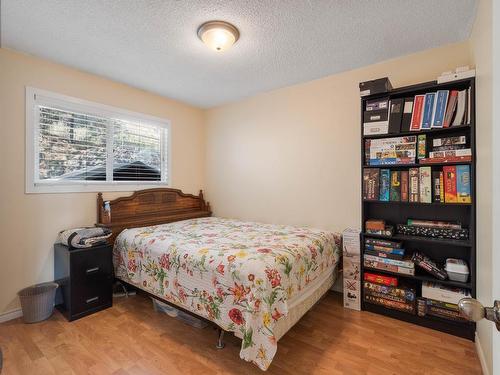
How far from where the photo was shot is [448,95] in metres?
1.96

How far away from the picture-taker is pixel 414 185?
2088mm

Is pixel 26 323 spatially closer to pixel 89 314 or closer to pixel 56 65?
pixel 89 314

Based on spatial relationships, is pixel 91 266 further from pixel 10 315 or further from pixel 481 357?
pixel 481 357

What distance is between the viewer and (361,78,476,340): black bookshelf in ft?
6.02

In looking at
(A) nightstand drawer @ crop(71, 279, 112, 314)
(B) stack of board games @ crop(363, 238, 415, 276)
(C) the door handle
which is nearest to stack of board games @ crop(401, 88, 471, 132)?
(B) stack of board games @ crop(363, 238, 415, 276)

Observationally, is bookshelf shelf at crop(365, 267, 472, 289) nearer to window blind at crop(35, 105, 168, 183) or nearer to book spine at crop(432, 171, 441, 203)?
book spine at crop(432, 171, 441, 203)

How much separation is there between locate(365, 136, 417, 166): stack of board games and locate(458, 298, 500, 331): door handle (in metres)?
1.78

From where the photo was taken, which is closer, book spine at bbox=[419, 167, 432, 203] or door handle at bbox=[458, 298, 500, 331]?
door handle at bbox=[458, 298, 500, 331]

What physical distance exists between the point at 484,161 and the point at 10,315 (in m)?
3.85

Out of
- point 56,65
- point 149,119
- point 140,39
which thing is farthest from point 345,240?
point 56,65

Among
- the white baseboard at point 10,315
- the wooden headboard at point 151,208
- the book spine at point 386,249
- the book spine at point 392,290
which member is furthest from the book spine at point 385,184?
the white baseboard at point 10,315

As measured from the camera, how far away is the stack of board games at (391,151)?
2.12m

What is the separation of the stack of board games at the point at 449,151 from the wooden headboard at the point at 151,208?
114 inches

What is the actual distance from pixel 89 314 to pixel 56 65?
2.45 m
